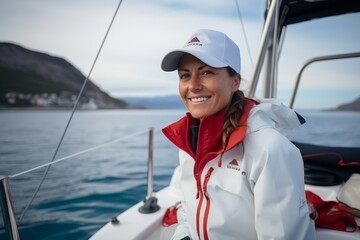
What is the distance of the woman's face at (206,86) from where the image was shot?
116cm

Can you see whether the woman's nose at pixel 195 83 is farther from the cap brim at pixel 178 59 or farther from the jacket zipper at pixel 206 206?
the jacket zipper at pixel 206 206

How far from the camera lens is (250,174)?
1.03m

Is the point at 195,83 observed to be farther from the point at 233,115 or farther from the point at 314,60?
the point at 314,60

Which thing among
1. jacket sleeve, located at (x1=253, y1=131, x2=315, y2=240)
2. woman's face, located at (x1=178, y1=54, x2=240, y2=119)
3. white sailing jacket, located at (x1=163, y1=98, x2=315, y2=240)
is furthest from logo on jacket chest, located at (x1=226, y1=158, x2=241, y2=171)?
woman's face, located at (x1=178, y1=54, x2=240, y2=119)

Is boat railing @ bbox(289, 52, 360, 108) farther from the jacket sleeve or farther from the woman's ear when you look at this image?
the jacket sleeve

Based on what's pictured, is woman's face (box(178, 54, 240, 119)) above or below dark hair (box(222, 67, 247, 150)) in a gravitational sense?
above

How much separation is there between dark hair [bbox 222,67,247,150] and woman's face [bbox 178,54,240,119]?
0.11 ft

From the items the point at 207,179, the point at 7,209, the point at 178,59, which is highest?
the point at 178,59

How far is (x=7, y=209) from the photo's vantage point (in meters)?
0.99

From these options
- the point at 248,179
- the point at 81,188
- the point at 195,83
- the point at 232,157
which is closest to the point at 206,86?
the point at 195,83

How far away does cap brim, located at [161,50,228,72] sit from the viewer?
107cm

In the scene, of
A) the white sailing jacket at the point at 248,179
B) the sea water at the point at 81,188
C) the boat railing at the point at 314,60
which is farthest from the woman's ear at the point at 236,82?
the boat railing at the point at 314,60

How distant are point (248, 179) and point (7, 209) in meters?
1.01

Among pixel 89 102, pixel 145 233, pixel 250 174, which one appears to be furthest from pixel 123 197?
pixel 89 102
